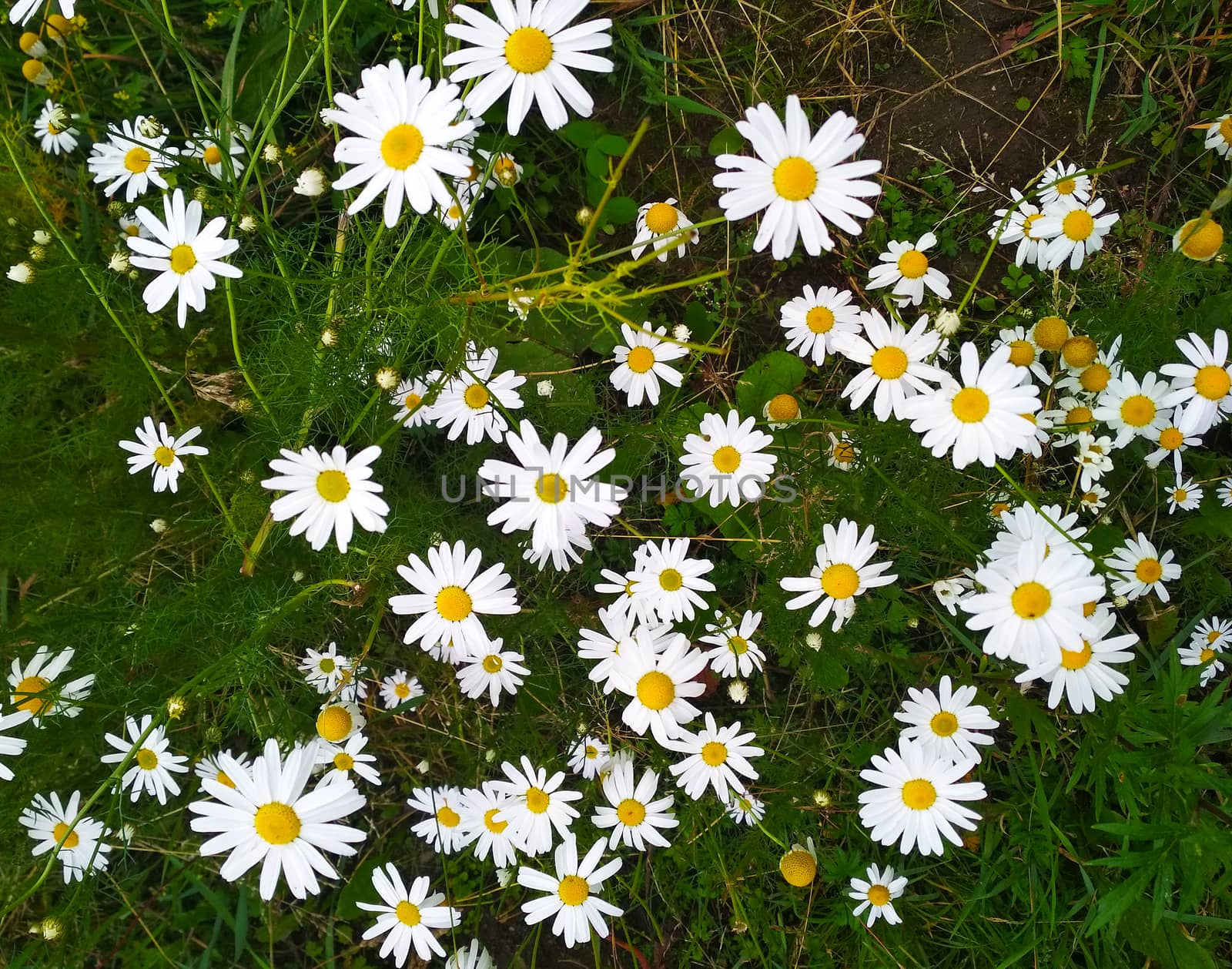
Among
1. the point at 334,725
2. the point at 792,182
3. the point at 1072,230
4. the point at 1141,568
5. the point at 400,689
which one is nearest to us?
the point at 792,182

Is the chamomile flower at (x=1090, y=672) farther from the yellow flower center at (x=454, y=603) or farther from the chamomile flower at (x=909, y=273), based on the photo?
the yellow flower center at (x=454, y=603)

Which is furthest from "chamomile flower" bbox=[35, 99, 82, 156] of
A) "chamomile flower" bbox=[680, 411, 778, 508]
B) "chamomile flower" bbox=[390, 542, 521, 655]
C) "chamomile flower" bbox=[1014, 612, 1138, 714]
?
"chamomile flower" bbox=[1014, 612, 1138, 714]

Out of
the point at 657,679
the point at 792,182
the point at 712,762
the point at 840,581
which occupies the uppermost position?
the point at 792,182

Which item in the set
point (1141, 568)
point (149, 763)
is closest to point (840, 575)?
point (1141, 568)

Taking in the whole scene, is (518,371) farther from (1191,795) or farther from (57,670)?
(1191,795)

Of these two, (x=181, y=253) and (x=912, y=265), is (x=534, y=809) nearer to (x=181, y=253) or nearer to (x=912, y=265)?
(x=181, y=253)
